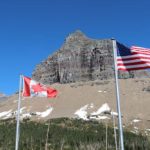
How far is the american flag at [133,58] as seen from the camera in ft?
53.3

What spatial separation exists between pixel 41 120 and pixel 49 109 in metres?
15.2

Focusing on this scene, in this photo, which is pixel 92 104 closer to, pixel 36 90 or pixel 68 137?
pixel 68 137

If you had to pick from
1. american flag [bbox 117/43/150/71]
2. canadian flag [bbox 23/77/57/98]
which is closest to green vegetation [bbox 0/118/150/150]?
canadian flag [bbox 23/77/57/98]

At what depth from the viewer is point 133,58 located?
1644cm

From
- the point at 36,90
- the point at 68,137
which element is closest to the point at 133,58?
the point at 36,90

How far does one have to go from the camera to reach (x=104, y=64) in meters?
196

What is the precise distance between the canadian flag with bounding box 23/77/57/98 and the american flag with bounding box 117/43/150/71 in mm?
6062

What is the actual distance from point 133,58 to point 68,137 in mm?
70920

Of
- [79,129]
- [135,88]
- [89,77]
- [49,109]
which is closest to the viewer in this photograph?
[79,129]

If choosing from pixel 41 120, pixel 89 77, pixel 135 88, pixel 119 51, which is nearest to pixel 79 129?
pixel 41 120

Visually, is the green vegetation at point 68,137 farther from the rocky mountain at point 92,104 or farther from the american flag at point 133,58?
the american flag at point 133,58

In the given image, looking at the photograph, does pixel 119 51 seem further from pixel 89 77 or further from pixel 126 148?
pixel 89 77

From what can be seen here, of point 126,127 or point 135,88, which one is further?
point 135,88

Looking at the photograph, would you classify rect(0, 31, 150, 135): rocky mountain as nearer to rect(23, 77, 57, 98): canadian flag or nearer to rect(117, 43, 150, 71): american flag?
rect(23, 77, 57, 98): canadian flag
